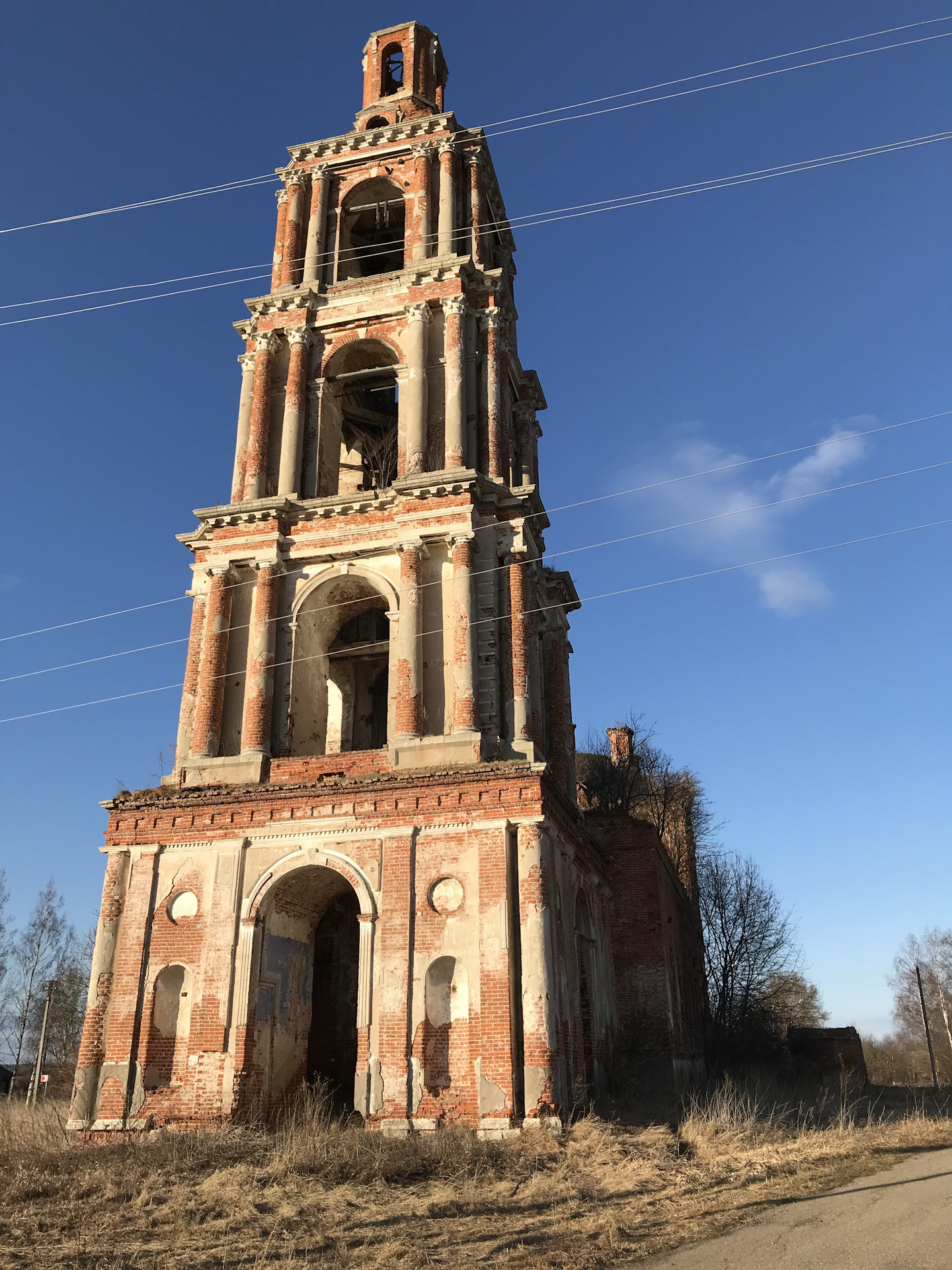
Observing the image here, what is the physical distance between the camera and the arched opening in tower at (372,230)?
2517 cm

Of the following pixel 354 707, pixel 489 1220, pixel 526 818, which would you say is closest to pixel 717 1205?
pixel 489 1220

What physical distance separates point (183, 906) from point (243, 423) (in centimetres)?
1091

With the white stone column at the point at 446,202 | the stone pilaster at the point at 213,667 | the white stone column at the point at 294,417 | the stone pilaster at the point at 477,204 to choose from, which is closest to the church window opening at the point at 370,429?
the white stone column at the point at 294,417

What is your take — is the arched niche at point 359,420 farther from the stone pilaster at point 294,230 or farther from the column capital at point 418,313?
the stone pilaster at point 294,230

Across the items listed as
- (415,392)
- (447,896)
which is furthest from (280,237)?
(447,896)

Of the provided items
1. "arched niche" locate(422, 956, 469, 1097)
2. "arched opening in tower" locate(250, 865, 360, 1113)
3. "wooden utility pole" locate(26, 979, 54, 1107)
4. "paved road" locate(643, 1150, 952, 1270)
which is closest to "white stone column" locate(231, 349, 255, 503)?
"arched opening in tower" locate(250, 865, 360, 1113)

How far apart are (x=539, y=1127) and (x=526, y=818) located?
15.0ft

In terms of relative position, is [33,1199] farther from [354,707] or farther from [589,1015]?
[354,707]

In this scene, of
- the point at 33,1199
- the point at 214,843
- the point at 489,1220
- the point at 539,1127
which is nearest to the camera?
the point at 489,1220

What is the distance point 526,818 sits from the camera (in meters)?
16.4

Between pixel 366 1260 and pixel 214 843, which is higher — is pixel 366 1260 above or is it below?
below

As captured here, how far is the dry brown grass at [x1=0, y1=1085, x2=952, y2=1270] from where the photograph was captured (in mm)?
9203

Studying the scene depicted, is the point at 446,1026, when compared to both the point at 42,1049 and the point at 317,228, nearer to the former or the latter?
the point at 317,228

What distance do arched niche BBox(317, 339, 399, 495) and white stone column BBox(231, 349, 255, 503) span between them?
5.50 feet
